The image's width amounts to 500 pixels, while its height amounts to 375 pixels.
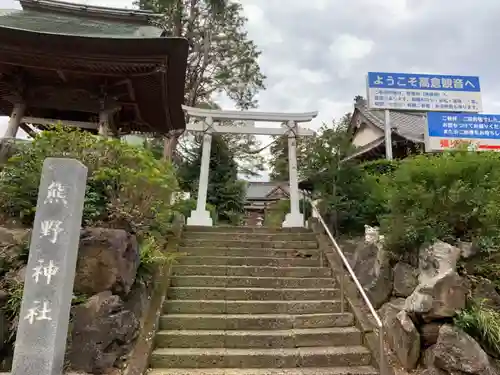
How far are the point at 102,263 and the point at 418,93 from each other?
10729mm

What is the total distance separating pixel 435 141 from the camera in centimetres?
1018

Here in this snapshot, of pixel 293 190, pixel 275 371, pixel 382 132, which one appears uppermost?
pixel 382 132

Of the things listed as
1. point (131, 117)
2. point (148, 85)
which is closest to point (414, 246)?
point (148, 85)

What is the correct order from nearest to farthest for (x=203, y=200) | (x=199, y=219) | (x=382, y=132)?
(x=199, y=219) → (x=203, y=200) → (x=382, y=132)

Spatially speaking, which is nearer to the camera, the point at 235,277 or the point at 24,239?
the point at 24,239

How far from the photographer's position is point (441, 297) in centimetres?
369

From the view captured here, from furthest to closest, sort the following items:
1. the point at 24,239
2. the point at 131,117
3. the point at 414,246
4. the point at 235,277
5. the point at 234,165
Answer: the point at 234,165 → the point at 131,117 → the point at 235,277 → the point at 414,246 → the point at 24,239

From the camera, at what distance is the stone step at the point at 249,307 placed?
4.73 m

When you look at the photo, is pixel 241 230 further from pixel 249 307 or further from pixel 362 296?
pixel 362 296

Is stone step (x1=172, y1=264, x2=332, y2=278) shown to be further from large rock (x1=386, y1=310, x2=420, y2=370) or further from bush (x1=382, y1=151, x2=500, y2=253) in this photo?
large rock (x1=386, y1=310, x2=420, y2=370)

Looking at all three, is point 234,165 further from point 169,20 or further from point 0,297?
point 0,297

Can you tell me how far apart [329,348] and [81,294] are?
2819mm

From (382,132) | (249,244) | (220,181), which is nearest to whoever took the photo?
(249,244)

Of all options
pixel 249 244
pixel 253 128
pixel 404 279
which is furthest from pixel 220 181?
pixel 404 279
